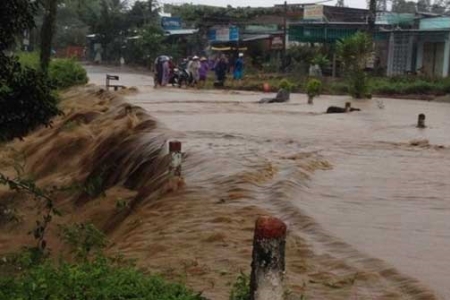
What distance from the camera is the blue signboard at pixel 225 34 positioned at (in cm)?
4562

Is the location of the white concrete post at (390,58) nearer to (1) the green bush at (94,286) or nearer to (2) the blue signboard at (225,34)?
(2) the blue signboard at (225,34)

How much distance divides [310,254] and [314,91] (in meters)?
20.0

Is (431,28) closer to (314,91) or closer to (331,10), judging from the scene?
(331,10)

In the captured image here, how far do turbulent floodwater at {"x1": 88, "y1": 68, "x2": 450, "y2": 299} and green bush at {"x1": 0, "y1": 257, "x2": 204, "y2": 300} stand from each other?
5.80 ft

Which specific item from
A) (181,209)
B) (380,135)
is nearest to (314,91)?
(380,135)

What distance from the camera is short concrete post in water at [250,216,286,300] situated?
413 cm

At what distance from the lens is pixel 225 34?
151 ft

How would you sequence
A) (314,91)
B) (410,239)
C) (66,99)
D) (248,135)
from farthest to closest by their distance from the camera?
1. (314,91)
2. (66,99)
3. (248,135)
4. (410,239)

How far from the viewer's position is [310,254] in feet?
20.8

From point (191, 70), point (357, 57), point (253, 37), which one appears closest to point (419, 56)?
point (253, 37)

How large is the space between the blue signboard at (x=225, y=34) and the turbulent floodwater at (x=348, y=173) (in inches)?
994

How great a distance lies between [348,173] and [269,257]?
21.6 ft

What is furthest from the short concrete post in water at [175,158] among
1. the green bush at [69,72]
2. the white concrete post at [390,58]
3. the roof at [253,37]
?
the roof at [253,37]

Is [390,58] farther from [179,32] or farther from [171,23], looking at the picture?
[171,23]
